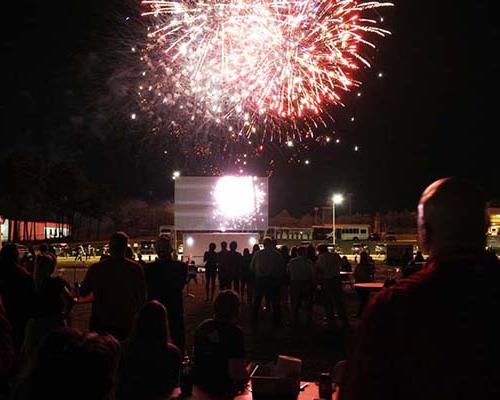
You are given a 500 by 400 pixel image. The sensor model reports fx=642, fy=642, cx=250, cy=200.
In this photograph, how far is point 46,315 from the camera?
6438 millimetres

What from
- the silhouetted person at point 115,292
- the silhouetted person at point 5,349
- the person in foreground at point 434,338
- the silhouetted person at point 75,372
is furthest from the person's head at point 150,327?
the person in foreground at point 434,338

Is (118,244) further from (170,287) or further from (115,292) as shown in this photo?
(170,287)

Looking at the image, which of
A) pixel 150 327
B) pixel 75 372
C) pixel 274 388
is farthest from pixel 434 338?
pixel 150 327

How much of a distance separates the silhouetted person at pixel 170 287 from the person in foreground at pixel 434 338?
6.75 m

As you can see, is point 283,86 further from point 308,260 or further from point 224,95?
point 308,260

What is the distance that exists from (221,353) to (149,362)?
0.57m

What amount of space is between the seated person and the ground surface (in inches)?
141

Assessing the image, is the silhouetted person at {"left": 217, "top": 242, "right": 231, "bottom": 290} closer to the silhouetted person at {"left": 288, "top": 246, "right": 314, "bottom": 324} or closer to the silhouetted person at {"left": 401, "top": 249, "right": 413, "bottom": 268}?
the silhouetted person at {"left": 288, "top": 246, "right": 314, "bottom": 324}

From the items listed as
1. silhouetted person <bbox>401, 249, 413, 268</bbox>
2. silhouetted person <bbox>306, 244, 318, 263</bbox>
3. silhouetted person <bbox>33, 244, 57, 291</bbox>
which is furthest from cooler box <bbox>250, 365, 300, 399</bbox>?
silhouetted person <bbox>401, 249, 413, 268</bbox>

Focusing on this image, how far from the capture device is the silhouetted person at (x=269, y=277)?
13.5 metres

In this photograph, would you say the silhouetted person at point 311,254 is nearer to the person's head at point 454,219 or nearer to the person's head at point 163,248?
the person's head at point 163,248

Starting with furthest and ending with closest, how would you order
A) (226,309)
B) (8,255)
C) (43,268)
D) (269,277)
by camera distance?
(269,277) < (43,268) < (8,255) < (226,309)

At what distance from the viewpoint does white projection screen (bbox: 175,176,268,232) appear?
2798 cm

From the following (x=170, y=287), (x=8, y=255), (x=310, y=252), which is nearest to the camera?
(x=8, y=255)
